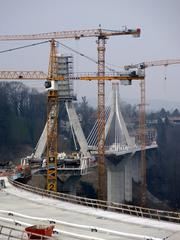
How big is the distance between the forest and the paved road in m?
63.1

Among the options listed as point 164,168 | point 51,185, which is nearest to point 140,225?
point 51,185

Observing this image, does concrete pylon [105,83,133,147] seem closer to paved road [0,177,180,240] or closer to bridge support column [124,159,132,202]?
bridge support column [124,159,132,202]

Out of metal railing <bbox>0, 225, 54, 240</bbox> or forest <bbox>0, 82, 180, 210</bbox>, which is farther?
forest <bbox>0, 82, 180, 210</bbox>

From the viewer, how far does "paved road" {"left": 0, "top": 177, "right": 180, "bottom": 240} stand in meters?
24.1

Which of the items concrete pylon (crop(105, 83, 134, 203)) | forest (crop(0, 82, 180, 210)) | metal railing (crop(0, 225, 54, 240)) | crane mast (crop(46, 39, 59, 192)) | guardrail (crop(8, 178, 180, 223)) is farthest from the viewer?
forest (crop(0, 82, 180, 210))

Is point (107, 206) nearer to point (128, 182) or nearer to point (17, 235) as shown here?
point (17, 235)

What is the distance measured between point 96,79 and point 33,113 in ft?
183

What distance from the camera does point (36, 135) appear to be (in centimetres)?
11975

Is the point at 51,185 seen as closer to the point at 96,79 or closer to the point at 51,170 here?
the point at 51,170

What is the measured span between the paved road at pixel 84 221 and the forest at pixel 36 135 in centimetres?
6308

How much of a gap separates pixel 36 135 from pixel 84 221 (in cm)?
9284

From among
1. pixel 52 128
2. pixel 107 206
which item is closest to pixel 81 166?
pixel 52 128

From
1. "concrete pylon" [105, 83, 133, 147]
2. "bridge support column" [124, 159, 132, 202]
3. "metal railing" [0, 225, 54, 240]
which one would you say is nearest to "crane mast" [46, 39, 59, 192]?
"bridge support column" [124, 159, 132, 202]

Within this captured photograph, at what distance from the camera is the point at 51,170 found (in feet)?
206
